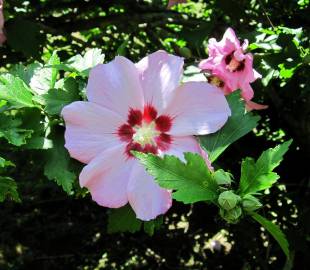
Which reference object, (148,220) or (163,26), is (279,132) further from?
(148,220)

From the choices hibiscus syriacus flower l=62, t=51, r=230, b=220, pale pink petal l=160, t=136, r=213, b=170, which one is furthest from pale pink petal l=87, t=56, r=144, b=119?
pale pink petal l=160, t=136, r=213, b=170

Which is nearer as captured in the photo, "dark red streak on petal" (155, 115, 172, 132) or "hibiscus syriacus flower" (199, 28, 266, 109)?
"dark red streak on petal" (155, 115, 172, 132)

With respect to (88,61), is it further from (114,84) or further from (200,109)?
(200,109)

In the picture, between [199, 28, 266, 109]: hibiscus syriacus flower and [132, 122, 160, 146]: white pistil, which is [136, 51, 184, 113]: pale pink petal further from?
[199, 28, 266, 109]: hibiscus syriacus flower

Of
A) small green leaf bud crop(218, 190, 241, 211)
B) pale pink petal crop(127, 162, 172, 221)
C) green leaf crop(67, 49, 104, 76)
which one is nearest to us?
small green leaf bud crop(218, 190, 241, 211)

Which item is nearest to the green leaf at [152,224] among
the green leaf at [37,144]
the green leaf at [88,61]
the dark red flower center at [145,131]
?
the dark red flower center at [145,131]

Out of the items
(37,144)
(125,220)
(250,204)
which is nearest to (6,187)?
(37,144)

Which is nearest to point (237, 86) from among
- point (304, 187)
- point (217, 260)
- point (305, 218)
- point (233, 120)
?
point (233, 120)
